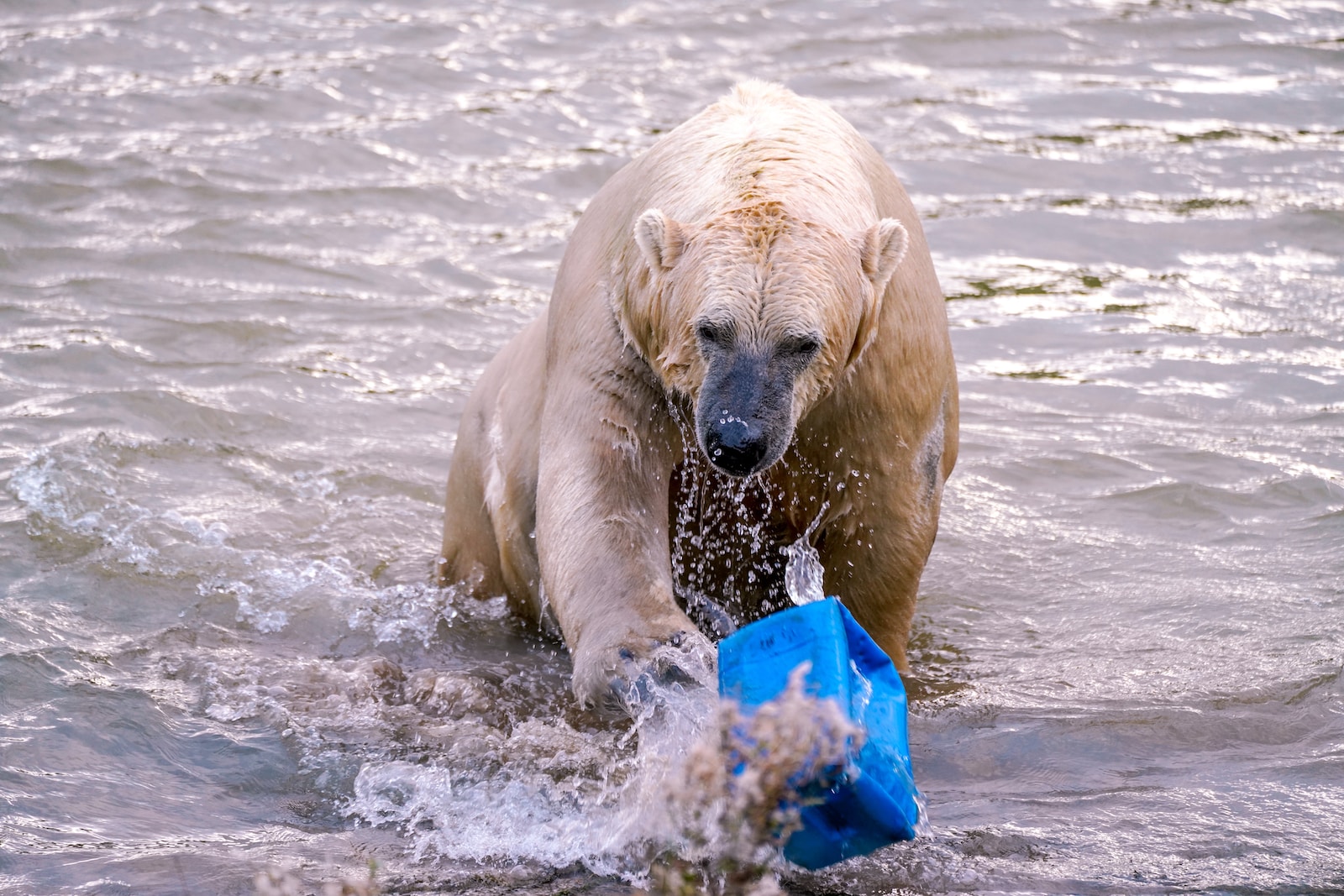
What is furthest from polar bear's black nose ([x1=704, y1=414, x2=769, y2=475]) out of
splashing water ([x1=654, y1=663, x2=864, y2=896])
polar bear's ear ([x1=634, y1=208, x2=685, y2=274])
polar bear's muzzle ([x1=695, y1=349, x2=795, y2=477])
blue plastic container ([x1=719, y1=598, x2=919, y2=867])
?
splashing water ([x1=654, y1=663, x2=864, y2=896])

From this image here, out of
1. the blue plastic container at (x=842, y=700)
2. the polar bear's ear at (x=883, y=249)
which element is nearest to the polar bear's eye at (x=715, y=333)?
the polar bear's ear at (x=883, y=249)

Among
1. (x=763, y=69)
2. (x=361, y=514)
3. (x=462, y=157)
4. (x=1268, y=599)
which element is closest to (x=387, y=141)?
(x=462, y=157)

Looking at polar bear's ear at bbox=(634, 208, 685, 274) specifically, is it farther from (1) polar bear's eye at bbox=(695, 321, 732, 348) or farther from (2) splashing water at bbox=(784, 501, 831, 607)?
(2) splashing water at bbox=(784, 501, 831, 607)

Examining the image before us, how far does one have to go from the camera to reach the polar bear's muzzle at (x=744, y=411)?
373 cm

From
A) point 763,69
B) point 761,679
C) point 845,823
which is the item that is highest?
point 763,69

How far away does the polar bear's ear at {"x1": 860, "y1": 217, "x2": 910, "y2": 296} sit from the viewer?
4.05m

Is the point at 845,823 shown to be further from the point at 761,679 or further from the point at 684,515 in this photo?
the point at 684,515

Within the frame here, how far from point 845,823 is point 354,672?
239 centimetres

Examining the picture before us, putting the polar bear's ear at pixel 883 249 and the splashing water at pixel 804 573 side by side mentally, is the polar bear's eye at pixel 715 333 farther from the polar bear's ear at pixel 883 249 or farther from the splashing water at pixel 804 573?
the splashing water at pixel 804 573

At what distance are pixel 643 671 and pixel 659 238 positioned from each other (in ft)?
3.81

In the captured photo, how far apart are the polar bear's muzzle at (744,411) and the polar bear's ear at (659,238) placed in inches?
15.3

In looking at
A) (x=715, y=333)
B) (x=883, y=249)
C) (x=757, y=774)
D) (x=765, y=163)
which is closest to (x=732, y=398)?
(x=715, y=333)

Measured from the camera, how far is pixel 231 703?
16.0 ft

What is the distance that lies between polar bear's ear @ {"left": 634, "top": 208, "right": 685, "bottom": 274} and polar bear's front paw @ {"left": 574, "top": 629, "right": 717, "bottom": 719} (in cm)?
102
